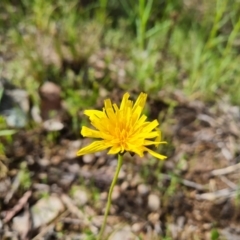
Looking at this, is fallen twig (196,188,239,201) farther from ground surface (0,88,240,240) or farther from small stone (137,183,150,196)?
small stone (137,183,150,196)

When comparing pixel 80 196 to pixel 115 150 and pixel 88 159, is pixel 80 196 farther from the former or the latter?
pixel 115 150

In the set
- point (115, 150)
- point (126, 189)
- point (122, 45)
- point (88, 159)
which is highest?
point (122, 45)

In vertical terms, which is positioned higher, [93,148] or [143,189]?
[93,148]

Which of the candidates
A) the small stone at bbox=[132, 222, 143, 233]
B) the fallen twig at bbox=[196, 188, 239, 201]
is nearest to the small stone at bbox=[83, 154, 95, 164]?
the small stone at bbox=[132, 222, 143, 233]

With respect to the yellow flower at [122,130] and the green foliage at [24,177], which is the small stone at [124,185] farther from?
the yellow flower at [122,130]

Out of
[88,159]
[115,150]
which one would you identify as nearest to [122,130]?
[115,150]

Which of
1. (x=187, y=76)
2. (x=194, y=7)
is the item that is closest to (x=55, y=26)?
(x=187, y=76)
